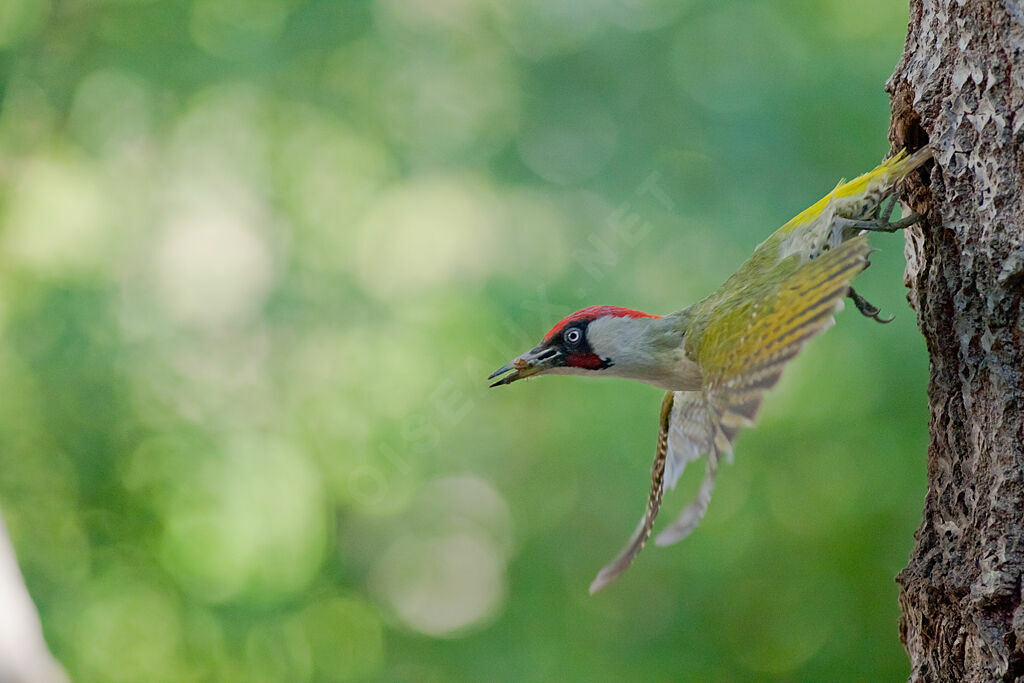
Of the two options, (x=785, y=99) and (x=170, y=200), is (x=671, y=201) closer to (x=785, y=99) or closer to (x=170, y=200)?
(x=785, y=99)

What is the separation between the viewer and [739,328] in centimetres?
156

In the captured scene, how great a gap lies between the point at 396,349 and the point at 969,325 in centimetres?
254

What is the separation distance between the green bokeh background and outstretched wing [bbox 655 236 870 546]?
5.53 feet

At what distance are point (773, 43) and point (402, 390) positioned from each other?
6.35ft

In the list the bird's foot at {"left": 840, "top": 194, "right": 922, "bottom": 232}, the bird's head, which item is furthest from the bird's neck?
the bird's foot at {"left": 840, "top": 194, "right": 922, "bottom": 232}

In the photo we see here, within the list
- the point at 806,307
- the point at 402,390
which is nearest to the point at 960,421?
the point at 806,307

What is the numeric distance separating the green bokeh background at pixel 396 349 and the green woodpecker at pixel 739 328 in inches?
60.7

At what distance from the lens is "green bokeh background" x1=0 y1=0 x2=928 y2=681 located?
3.44 metres

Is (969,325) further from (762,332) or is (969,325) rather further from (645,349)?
(645,349)

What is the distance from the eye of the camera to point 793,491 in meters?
3.49

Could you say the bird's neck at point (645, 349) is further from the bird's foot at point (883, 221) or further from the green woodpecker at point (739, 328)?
the bird's foot at point (883, 221)

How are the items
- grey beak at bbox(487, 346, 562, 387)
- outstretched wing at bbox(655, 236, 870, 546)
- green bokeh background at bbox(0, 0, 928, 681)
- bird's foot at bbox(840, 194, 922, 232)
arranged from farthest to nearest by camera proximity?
green bokeh background at bbox(0, 0, 928, 681), grey beak at bbox(487, 346, 562, 387), bird's foot at bbox(840, 194, 922, 232), outstretched wing at bbox(655, 236, 870, 546)

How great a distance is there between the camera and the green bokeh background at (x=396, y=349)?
3.44 m

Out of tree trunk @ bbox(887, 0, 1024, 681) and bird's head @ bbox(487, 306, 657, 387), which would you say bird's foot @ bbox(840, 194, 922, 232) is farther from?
bird's head @ bbox(487, 306, 657, 387)
